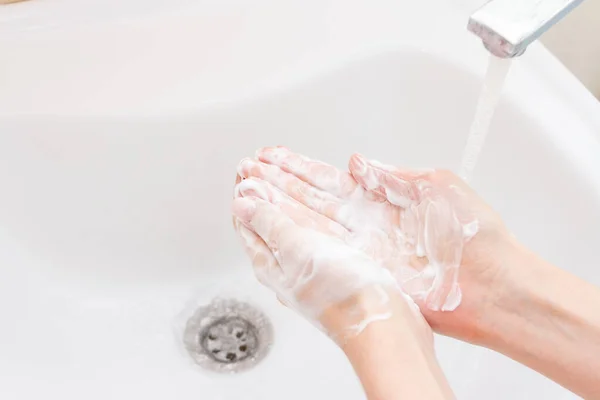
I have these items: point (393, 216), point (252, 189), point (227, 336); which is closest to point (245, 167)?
point (252, 189)

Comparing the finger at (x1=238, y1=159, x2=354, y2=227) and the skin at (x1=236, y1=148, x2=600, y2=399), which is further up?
the finger at (x1=238, y1=159, x2=354, y2=227)

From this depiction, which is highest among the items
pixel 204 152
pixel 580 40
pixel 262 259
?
pixel 580 40

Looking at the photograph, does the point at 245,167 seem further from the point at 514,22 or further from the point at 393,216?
the point at 514,22

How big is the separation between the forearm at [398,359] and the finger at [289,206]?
81mm

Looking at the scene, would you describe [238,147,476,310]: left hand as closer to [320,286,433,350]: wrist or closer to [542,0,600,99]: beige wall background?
[320,286,433,350]: wrist

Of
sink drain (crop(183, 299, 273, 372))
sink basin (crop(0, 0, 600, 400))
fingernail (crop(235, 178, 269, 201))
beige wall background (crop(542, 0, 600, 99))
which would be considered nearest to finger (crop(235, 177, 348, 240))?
fingernail (crop(235, 178, 269, 201))

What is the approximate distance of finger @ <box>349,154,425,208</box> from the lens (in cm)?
55

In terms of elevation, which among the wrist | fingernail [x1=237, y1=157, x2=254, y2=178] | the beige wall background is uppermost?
the beige wall background

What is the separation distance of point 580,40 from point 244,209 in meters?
0.55

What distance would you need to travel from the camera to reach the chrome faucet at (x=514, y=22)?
43 centimetres

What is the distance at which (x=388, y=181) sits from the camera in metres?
0.55

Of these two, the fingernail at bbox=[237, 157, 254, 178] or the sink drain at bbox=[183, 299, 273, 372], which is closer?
the fingernail at bbox=[237, 157, 254, 178]

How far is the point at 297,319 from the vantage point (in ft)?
2.42

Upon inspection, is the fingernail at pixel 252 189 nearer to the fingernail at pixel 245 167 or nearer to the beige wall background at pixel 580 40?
the fingernail at pixel 245 167
